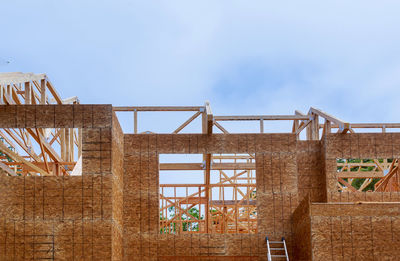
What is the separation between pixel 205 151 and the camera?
A: 21.8 meters

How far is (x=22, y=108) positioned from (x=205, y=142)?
19.7 feet

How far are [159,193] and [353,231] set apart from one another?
254 inches

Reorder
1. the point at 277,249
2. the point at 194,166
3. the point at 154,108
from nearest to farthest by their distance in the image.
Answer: the point at 277,249
the point at 154,108
the point at 194,166

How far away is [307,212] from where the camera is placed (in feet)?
60.6

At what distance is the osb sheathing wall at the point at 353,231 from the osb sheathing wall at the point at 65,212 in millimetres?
5723

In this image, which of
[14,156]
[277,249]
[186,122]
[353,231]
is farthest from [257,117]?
[14,156]

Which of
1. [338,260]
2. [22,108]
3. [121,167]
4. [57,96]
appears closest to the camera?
[338,260]

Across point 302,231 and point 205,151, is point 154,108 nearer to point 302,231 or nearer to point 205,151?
point 205,151

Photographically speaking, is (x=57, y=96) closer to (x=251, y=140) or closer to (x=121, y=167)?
(x=121, y=167)

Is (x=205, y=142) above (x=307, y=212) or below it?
above

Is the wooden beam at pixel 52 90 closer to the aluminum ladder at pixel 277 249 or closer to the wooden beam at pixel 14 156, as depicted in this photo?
the wooden beam at pixel 14 156

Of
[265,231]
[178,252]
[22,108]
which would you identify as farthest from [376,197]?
[22,108]

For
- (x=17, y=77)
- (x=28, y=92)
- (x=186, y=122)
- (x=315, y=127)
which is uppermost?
(x=17, y=77)

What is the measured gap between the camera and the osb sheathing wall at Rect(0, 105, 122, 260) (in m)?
18.7
